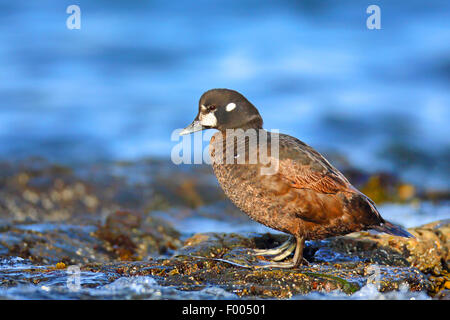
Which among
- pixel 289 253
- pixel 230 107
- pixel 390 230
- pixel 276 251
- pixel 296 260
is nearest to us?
pixel 296 260

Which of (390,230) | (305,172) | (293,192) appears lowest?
(390,230)

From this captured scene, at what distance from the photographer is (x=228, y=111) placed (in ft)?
17.2

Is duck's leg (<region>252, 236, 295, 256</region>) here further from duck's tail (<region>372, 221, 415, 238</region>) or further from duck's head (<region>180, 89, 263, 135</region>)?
duck's head (<region>180, 89, 263, 135</region>)

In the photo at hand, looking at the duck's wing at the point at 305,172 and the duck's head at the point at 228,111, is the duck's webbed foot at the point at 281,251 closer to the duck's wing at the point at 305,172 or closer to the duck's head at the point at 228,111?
the duck's wing at the point at 305,172

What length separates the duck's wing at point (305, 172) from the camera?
4602 millimetres

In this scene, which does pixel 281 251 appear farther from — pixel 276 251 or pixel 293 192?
pixel 293 192

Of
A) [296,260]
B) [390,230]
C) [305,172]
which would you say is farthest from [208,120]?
[390,230]

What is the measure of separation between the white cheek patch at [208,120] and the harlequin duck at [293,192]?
0.47 meters

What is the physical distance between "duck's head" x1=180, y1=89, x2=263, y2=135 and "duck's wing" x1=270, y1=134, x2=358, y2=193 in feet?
1.77

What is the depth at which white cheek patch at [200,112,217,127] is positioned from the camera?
5332mm

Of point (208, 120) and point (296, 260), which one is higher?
point (208, 120)

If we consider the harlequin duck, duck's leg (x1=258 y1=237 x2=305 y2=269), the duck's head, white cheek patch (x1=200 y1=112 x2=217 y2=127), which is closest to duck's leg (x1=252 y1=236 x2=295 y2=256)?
the harlequin duck

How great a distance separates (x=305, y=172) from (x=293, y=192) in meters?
0.22
